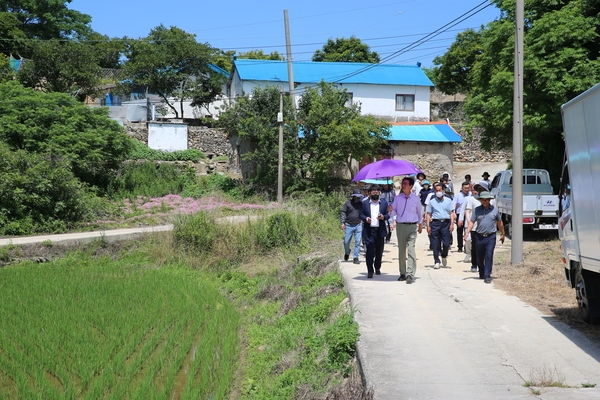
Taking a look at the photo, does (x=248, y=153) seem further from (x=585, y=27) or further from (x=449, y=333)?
(x=449, y=333)

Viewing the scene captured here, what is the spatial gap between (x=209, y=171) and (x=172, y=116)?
36.3 feet

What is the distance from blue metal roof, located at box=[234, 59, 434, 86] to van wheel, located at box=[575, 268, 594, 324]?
110ft

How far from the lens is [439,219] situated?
15125 mm

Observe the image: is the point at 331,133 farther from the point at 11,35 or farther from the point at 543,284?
Answer: the point at 11,35

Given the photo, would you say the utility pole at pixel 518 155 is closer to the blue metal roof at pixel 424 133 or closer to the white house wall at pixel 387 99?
the blue metal roof at pixel 424 133

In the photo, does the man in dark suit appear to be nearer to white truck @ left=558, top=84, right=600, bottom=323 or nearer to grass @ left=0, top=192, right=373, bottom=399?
grass @ left=0, top=192, right=373, bottom=399

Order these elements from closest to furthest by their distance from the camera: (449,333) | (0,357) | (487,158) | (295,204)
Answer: (449,333) < (0,357) < (295,204) < (487,158)

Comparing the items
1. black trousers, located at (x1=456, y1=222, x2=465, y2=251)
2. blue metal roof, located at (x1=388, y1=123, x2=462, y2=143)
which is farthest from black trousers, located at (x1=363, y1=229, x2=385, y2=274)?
blue metal roof, located at (x1=388, y1=123, x2=462, y2=143)

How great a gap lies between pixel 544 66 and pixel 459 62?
2868 cm

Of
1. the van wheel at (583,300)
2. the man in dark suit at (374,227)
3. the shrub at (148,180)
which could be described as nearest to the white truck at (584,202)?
the van wheel at (583,300)

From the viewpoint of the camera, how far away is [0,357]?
32.9 feet

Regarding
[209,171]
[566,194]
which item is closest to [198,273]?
[566,194]

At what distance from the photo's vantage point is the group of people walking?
12.9m

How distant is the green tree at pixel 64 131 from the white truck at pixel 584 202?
74.6 feet
